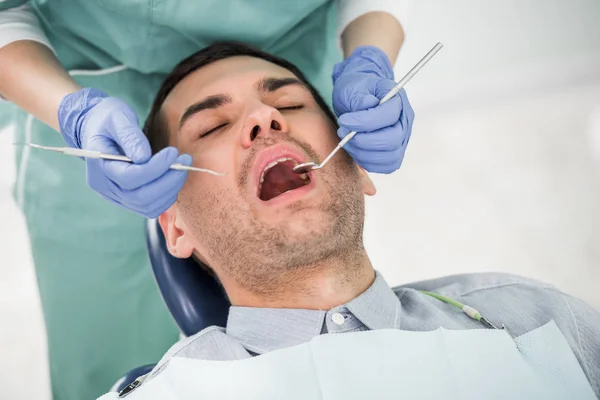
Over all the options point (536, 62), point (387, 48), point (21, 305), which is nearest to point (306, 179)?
point (387, 48)

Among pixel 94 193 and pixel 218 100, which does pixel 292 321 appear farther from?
pixel 94 193

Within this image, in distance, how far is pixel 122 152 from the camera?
3.62 ft

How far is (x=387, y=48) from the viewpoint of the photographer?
1.45 m

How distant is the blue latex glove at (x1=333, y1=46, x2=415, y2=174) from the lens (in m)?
1.13

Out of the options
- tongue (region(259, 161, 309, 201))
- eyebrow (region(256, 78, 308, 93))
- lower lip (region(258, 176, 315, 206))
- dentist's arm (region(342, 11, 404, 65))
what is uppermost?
dentist's arm (region(342, 11, 404, 65))

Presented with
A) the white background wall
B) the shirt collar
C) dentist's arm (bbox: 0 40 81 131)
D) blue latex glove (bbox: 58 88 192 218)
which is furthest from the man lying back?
the white background wall

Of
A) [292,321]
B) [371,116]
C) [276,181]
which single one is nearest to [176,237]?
[276,181]

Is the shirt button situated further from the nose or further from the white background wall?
the white background wall

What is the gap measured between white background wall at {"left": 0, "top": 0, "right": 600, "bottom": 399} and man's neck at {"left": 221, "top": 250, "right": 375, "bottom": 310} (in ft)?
3.28

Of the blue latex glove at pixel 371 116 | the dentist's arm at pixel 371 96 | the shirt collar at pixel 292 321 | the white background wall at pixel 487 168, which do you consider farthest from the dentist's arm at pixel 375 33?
the white background wall at pixel 487 168

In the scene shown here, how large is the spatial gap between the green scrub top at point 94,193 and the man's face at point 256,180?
0.46 ft

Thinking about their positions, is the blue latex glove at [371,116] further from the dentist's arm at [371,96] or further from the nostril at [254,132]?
the nostril at [254,132]

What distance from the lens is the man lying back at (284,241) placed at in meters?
1.08

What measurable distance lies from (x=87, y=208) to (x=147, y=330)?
0.37 metres
